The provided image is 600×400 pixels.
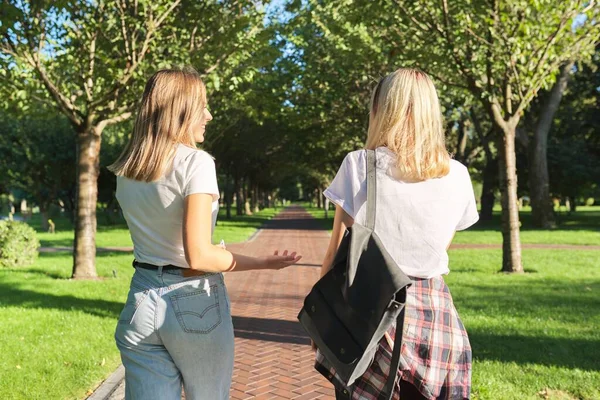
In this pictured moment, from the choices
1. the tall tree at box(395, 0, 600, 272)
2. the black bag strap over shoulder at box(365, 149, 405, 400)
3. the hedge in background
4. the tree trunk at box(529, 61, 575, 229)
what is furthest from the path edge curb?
the tree trunk at box(529, 61, 575, 229)

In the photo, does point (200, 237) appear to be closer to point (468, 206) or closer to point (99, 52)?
point (468, 206)

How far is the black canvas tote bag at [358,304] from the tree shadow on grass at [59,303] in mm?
6777

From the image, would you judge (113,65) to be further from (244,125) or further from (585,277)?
(244,125)

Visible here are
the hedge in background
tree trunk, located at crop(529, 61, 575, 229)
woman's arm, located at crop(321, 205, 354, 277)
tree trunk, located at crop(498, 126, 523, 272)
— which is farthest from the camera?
tree trunk, located at crop(529, 61, 575, 229)

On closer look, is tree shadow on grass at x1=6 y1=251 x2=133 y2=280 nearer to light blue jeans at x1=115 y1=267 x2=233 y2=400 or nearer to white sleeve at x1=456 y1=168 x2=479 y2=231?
light blue jeans at x1=115 y1=267 x2=233 y2=400

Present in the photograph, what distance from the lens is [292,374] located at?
5.80 m

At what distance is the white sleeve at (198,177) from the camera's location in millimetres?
2227

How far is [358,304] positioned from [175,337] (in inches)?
25.3

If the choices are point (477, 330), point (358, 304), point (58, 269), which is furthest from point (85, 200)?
point (358, 304)

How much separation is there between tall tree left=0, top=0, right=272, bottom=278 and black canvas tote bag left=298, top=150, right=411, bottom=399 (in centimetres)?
931

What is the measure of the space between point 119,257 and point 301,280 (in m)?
6.21

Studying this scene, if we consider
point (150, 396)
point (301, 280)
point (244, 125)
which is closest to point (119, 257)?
point (301, 280)

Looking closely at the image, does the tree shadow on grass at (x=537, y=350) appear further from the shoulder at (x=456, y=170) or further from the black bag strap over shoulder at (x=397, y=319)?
the black bag strap over shoulder at (x=397, y=319)

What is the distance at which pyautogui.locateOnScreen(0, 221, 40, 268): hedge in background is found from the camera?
1478cm
